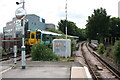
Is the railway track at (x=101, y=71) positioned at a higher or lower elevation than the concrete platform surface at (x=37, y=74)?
lower

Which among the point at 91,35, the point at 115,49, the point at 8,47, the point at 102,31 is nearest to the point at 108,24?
the point at 102,31

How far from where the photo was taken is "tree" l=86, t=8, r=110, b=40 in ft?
170

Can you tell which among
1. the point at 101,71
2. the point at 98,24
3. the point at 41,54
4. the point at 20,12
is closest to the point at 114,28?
the point at 98,24

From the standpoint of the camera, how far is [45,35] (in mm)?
28297

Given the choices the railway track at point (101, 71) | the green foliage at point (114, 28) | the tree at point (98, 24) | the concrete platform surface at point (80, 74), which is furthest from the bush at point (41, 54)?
the green foliage at point (114, 28)

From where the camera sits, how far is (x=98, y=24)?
178ft

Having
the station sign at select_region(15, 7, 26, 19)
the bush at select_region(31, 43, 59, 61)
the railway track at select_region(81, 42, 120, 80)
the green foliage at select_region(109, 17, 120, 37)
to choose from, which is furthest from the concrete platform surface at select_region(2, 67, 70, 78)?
the green foliage at select_region(109, 17, 120, 37)

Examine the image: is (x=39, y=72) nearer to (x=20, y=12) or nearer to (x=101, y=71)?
(x=20, y=12)

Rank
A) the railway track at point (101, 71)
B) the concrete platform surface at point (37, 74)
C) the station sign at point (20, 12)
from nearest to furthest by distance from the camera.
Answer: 1. the concrete platform surface at point (37, 74)
2. the station sign at point (20, 12)
3. the railway track at point (101, 71)

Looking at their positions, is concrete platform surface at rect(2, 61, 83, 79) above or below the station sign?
below

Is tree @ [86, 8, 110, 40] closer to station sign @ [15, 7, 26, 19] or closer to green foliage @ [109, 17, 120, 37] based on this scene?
green foliage @ [109, 17, 120, 37]

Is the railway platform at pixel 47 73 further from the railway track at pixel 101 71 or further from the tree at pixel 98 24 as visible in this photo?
the tree at pixel 98 24

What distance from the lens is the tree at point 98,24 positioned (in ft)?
170

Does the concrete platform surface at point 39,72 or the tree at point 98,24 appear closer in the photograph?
the concrete platform surface at point 39,72
